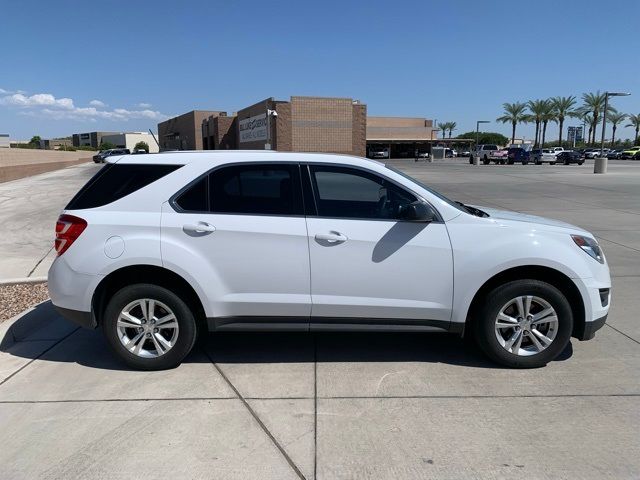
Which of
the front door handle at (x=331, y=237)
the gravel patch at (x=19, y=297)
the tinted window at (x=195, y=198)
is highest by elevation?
the tinted window at (x=195, y=198)

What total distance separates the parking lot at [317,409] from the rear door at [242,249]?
0.56 meters

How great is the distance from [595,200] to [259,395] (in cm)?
1561

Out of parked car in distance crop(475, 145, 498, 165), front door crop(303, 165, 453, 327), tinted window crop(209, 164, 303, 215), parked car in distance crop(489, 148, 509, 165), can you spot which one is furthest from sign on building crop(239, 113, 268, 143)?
front door crop(303, 165, 453, 327)

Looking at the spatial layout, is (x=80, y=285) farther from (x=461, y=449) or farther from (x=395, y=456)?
(x=461, y=449)

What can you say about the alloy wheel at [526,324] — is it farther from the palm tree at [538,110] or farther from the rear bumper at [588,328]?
the palm tree at [538,110]

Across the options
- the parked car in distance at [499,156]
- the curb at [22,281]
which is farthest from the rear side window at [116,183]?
the parked car in distance at [499,156]

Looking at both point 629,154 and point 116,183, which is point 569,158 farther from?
point 116,183

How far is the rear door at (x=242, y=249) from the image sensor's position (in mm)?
4078

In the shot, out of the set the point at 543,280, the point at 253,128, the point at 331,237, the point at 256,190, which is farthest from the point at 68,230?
the point at 253,128

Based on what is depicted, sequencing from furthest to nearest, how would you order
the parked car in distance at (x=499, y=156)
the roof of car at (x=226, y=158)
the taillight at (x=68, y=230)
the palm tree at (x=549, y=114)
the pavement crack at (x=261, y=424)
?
1. the palm tree at (x=549, y=114)
2. the parked car in distance at (x=499, y=156)
3. the roof of car at (x=226, y=158)
4. the taillight at (x=68, y=230)
5. the pavement crack at (x=261, y=424)

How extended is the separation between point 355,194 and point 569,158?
55.0 m

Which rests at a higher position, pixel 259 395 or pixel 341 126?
pixel 341 126

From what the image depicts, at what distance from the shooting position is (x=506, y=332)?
4.25 meters

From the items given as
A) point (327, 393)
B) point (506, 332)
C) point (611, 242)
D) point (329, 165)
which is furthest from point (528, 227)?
point (611, 242)
